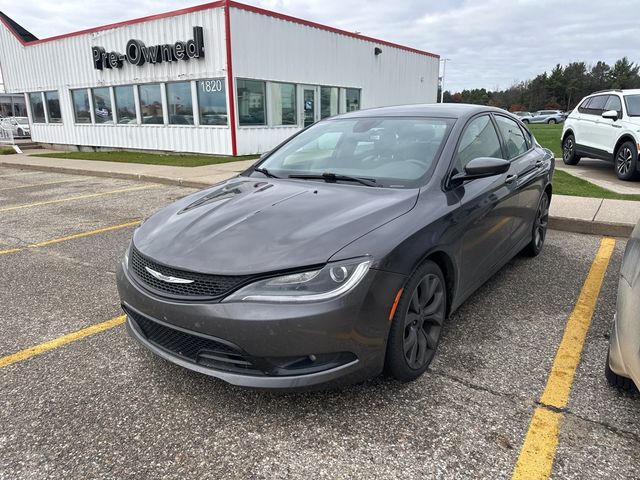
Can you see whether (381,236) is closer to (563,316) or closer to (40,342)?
(563,316)

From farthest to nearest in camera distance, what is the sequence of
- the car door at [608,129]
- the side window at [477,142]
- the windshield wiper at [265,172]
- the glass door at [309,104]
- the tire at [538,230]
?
the glass door at [309,104], the car door at [608,129], the tire at [538,230], the windshield wiper at [265,172], the side window at [477,142]

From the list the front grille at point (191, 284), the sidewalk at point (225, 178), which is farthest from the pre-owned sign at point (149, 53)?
the front grille at point (191, 284)

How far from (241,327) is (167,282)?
1.69 ft

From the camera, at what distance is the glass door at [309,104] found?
16406 millimetres

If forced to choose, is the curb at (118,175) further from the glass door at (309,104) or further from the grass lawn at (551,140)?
the grass lawn at (551,140)

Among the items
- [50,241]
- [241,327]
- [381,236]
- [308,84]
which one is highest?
[308,84]

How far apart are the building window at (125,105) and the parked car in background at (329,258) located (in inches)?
579

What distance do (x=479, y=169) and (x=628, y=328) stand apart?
1.29m

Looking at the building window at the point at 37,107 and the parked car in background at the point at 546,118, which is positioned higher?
the building window at the point at 37,107

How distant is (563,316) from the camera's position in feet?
11.9

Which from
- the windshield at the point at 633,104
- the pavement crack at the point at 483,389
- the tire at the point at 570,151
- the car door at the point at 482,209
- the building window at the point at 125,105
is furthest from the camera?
the building window at the point at 125,105

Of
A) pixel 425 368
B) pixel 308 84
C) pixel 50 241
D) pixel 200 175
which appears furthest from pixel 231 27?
pixel 425 368

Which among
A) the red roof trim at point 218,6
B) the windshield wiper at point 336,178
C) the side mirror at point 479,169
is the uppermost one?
the red roof trim at point 218,6

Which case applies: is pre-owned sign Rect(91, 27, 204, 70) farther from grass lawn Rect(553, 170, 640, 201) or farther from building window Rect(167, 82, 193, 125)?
grass lawn Rect(553, 170, 640, 201)
